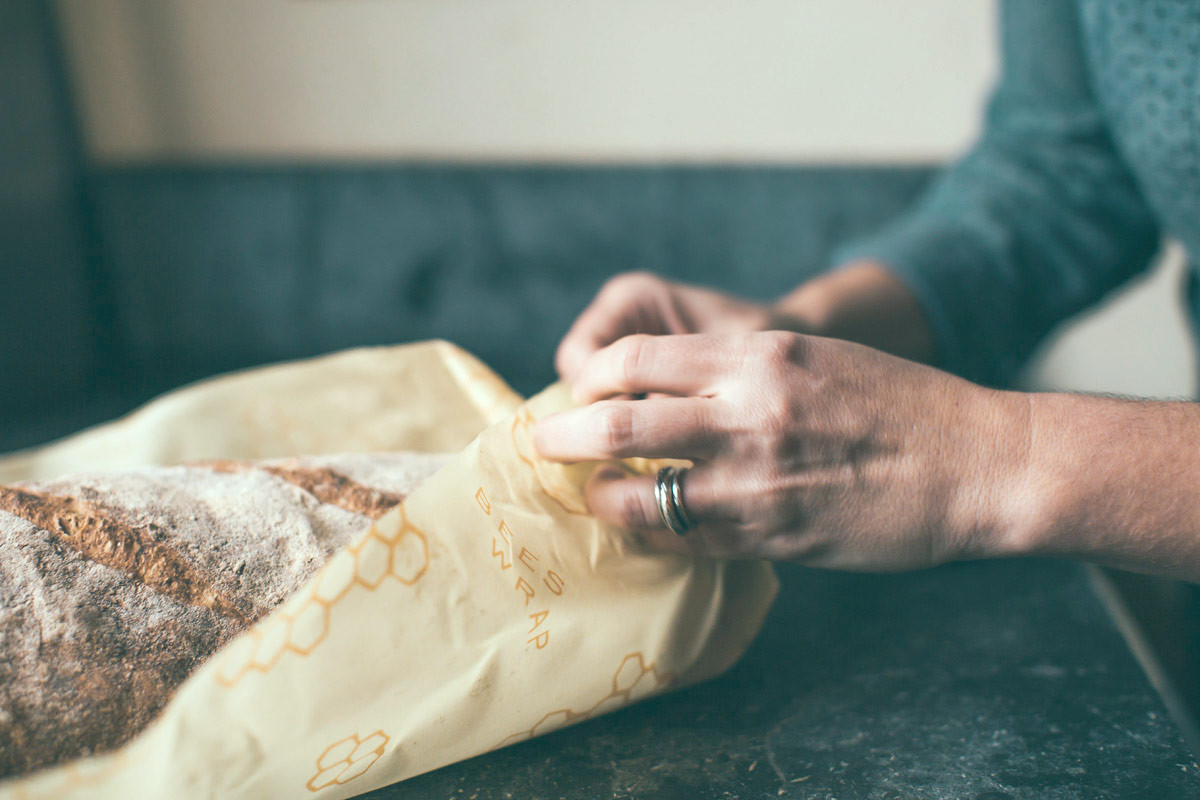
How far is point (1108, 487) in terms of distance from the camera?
12.8 inches

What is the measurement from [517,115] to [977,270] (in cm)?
88

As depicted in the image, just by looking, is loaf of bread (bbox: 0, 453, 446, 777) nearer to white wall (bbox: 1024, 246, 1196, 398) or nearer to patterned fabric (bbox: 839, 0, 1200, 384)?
patterned fabric (bbox: 839, 0, 1200, 384)

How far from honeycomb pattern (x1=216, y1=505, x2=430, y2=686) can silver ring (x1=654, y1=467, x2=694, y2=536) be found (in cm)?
11

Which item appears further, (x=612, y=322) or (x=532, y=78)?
(x=532, y=78)

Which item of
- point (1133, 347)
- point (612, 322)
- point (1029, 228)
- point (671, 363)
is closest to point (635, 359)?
point (671, 363)

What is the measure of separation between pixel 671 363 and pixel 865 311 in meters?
0.33

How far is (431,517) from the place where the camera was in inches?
12.8

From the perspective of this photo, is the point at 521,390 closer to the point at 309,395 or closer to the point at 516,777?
the point at 309,395

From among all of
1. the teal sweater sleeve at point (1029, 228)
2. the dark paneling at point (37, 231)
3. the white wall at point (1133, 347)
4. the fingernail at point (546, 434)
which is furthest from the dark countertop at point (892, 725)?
the dark paneling at point (37, 231)

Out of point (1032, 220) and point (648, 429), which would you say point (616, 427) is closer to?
point (648, 429)

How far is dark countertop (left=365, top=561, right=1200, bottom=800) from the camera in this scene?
33 cm

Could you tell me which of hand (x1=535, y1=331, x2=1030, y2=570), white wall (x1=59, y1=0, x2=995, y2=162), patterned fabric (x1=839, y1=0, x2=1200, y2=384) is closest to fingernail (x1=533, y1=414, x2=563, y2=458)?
hand (x1=535, y1=331, x2=1030, y2=570)

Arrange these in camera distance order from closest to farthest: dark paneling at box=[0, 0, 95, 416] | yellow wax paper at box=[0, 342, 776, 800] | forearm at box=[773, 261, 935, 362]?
yellow wax paper at box=[0, 342, 776, 800], forearm at box=[773, 261, 935, 362], dark paneling at box=[0, 0, 95, 416]

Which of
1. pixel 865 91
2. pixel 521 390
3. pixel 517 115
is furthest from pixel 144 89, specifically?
pixel 865 91
